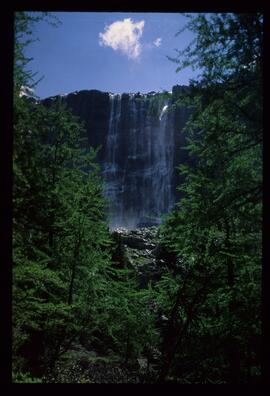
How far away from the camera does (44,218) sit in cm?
518

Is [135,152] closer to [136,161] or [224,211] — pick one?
[136,161]

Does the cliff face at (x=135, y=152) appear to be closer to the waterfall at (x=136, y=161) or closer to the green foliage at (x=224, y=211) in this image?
the waterfall at (x=136, y=161)

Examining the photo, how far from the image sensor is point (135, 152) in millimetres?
62281

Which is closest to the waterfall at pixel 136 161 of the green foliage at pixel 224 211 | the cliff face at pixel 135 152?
the cliff face at pixel 135 152

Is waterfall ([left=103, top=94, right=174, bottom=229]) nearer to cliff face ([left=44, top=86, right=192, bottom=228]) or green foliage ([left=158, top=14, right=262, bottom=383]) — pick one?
cliff face ([left=44, top=86, right=192, bottom=228])

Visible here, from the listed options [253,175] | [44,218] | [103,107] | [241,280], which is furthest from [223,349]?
[103,107]

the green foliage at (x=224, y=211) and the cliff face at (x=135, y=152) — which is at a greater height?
the cliff face at (x=135, y=152)

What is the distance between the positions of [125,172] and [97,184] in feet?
179

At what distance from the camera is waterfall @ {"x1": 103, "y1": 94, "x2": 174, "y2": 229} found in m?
58.3

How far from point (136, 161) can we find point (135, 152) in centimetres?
172

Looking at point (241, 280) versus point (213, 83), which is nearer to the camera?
point (213, 83)

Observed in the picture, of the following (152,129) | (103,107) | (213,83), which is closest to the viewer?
(213,83)

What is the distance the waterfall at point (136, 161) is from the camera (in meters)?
58.3
